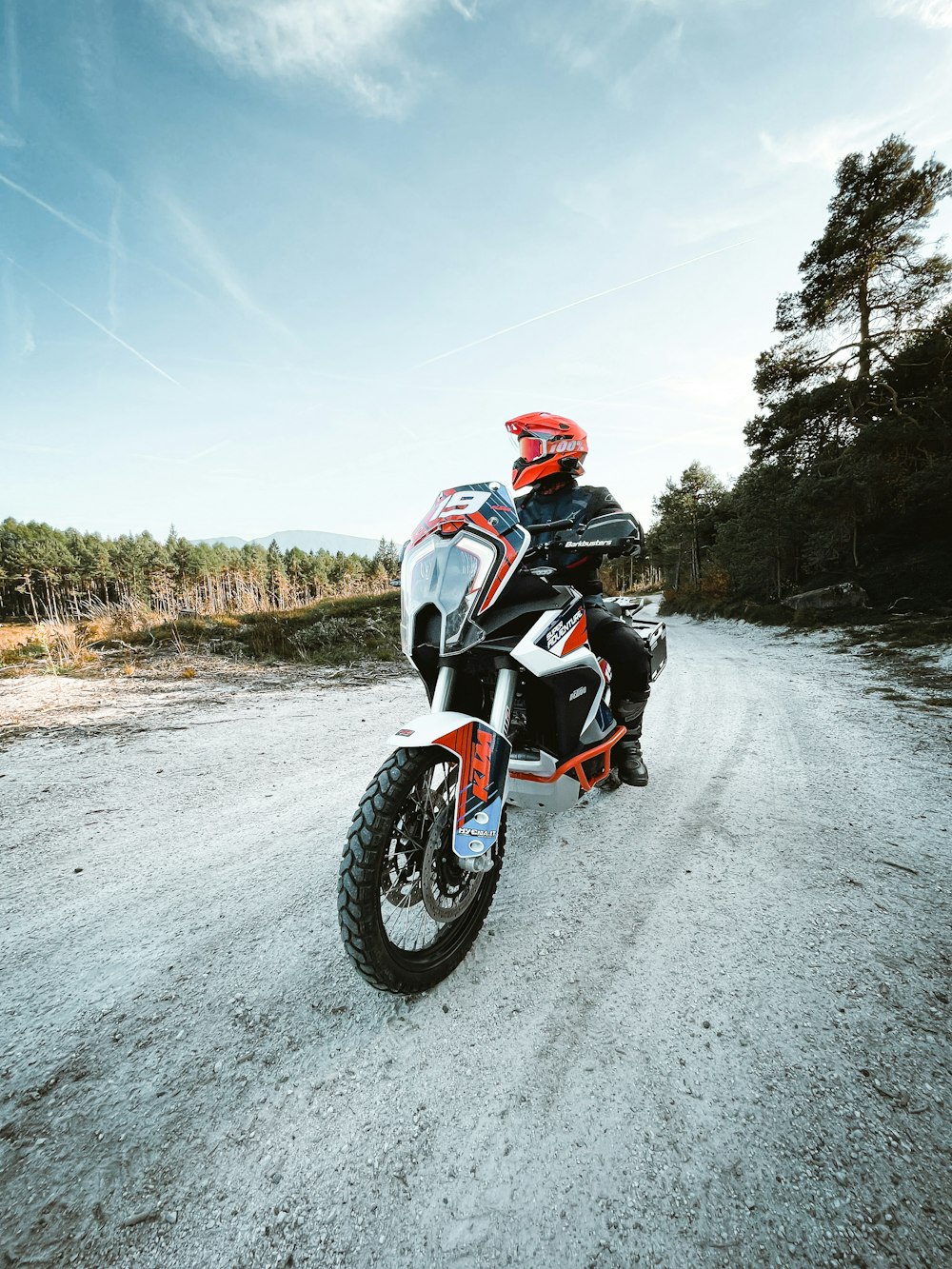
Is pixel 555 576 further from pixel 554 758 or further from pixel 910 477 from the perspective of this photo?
pixel 910 477

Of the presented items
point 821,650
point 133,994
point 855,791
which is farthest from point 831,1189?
point 821,650

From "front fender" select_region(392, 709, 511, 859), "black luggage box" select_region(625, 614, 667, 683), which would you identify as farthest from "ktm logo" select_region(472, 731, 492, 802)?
"black luggage box" select_region(625, 614, 667, 683)

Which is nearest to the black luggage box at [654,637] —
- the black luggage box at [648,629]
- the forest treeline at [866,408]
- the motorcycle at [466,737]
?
the black luggage box at [648,629]

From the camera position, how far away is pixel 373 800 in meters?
1.62

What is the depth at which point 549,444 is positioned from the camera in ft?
9.52

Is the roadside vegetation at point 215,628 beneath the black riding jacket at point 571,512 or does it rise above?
beneath

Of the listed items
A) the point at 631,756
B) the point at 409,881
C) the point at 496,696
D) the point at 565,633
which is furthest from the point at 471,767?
the point at 631,756

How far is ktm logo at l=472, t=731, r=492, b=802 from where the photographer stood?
6.04 ft

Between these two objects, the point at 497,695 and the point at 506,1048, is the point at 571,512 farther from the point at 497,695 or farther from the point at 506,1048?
the point at 506,1048

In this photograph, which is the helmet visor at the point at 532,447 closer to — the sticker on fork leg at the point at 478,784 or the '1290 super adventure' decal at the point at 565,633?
the '1290 super adventure' decal at the point at 565,633

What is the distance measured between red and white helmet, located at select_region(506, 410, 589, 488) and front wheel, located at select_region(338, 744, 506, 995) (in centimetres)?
189

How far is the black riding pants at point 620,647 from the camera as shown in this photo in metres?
2.85

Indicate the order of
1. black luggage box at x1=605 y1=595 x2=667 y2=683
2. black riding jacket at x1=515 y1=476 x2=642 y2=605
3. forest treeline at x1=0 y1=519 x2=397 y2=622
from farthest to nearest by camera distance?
1. forest treeline at x1=0 y1=519 x2=397 y2=622
2. black luggage box at x1=605 y1=595 x2=667 y2=683
3. black riding jacket at x1=515 y1=476 x2=642 y2=605

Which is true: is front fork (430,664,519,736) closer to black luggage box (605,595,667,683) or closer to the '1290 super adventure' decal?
the '1290 super adventure' decal
